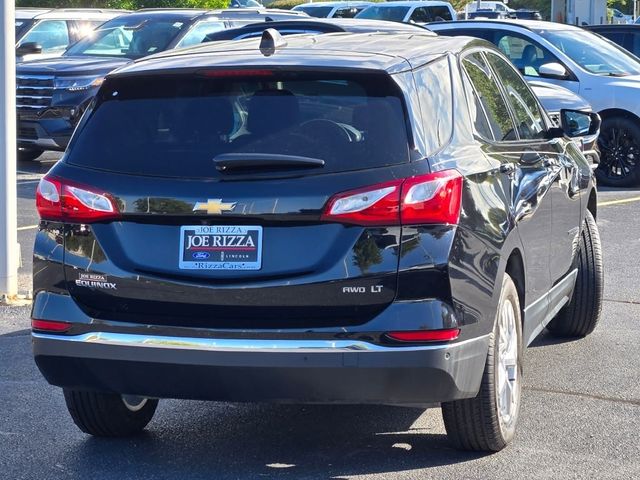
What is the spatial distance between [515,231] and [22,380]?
2760mm

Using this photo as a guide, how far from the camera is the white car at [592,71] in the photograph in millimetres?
14812

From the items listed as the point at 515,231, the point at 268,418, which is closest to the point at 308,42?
the point at 515,231

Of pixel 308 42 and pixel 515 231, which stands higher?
pixel 308 42

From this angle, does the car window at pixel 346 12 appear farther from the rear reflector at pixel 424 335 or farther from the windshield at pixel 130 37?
the rear reflector at pixel 424 335

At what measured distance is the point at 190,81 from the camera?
5.02 m

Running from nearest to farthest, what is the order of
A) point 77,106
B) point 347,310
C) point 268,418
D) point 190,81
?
point 347,310 → point 190,81 → point 268,418 → point 77,106

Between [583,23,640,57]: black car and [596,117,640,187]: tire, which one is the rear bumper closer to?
[596,117,640,187]: tire

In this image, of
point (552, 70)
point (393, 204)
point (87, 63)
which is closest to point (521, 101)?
point (393, 204)

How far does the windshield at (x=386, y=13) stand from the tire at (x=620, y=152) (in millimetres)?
9605

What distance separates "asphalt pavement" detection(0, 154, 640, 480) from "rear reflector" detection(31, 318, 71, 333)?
63cm

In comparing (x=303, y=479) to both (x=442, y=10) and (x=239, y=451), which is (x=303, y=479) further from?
(x=442, y=10)

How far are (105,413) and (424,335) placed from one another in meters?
1.62

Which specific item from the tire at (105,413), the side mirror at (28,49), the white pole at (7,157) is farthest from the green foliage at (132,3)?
the tire at (105,413)

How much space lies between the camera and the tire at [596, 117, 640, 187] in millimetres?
14797
